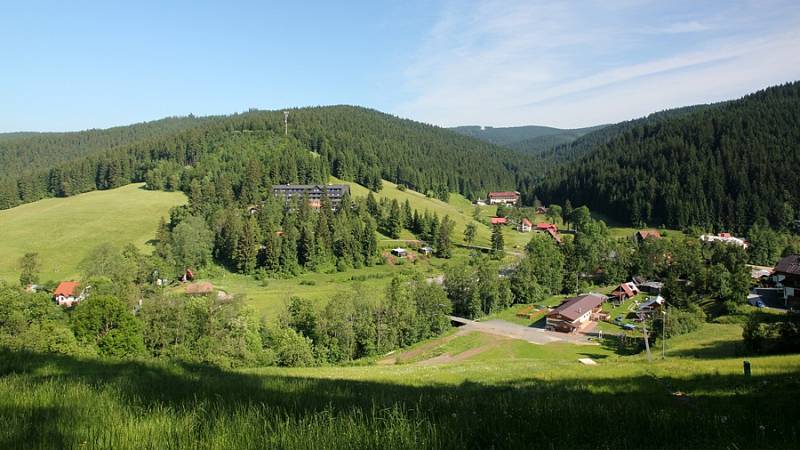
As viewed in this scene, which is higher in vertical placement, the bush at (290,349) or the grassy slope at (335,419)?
the grassy slope at (335,419)

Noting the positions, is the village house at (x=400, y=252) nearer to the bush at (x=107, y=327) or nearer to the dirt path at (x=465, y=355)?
the dirt path at (x=465, y=355)

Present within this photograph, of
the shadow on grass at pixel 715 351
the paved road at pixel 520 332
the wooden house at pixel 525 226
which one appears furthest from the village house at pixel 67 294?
the wooden house at pixel 525 226

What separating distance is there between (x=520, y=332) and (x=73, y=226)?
319 feet

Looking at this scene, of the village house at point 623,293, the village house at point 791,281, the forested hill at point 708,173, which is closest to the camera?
the village house at point 791,281

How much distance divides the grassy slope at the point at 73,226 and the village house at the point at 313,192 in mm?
27522

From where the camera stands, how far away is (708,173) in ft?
484

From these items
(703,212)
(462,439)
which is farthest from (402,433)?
(703,212)

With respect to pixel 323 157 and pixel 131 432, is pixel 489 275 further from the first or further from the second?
pixel 323 157

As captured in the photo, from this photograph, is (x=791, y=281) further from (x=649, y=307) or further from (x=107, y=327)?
(x=107, y=327)

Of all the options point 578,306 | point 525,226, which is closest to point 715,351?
point 578,306

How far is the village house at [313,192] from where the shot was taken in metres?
123

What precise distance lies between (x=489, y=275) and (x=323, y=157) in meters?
111

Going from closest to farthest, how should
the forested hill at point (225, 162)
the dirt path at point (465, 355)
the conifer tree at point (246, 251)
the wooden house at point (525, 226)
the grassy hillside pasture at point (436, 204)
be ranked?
1. the dirt path at point (465, 355)
2. the conifer tree at point (246, 251)
3. the grassy hillside pasture at point (436, 204)
4. the forested hill at point (225, 162)
5. the wooden house at point (525, 226)

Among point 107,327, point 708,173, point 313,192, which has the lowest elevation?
point 107,327
